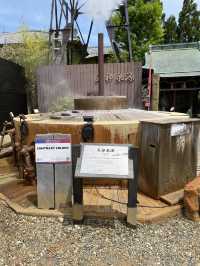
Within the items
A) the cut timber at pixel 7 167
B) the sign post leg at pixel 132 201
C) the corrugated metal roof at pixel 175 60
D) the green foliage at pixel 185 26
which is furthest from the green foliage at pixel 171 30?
the sign post leg at pixel 132 201

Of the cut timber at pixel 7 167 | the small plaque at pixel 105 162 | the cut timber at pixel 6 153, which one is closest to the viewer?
the small plaque at pixel 105 162

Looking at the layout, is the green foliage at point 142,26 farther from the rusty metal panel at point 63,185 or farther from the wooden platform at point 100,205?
the rusty metal panel at point 63,185

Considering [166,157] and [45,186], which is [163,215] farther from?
[45,186]

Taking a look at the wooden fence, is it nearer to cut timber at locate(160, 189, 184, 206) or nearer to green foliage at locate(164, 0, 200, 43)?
cut timber at locate(160, 189, 184, 206)

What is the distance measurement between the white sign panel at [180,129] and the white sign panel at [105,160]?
Answer: 813mm

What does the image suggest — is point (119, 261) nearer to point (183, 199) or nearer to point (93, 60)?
point (183, 199)

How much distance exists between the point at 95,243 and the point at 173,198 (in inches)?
49.8

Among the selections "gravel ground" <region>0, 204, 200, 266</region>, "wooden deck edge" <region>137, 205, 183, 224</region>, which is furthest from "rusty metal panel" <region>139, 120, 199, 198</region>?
"gravel ground" <region>0, 204, 200, 266</region>

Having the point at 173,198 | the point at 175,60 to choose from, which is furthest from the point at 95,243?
the point at 175,60

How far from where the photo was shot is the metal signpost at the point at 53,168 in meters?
3.66

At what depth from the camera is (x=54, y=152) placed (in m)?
3.66

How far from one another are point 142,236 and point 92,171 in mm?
835

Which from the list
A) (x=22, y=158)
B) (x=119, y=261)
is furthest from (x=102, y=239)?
(x=22, y=158)

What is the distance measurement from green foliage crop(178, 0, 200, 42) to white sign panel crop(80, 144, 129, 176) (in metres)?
23.1
